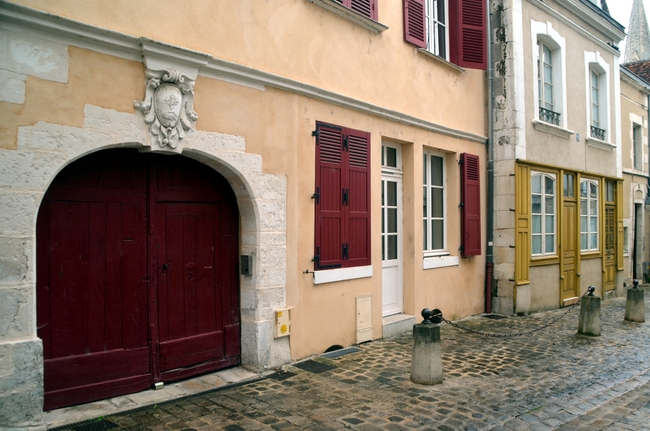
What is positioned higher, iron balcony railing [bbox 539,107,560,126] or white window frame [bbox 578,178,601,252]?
iron balcony railing [bbox 539,107,560,126]

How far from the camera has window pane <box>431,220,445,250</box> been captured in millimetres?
8594

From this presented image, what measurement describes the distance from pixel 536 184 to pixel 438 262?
3.27 meters

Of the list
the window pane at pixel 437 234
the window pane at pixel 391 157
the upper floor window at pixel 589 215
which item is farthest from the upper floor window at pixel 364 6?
the upper floor window at pixel 589 215

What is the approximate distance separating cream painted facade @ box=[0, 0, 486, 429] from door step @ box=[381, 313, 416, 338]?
6cm

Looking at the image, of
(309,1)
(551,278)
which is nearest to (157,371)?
(309,1)

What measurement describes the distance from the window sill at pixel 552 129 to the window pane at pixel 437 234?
10.4 ft

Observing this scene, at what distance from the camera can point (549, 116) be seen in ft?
35.1

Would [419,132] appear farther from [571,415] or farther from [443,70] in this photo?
[571,415]

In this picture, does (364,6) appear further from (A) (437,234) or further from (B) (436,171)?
(A) (437,234)

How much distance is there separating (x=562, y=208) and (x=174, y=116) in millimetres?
8843

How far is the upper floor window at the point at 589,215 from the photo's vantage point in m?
11.7

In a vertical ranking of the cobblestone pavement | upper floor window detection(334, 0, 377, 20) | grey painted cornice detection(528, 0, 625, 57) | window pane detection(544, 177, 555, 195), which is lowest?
the cobblestone pavement

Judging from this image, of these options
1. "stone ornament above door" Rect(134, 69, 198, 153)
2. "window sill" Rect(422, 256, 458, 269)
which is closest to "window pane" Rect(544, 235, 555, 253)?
"window sill" Rect(422, 256, 458, 269)

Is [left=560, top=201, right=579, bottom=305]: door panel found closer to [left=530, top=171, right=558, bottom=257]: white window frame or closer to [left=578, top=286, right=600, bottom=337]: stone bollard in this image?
[left=530, top=171, right=558, bottom=257]: white window frame
